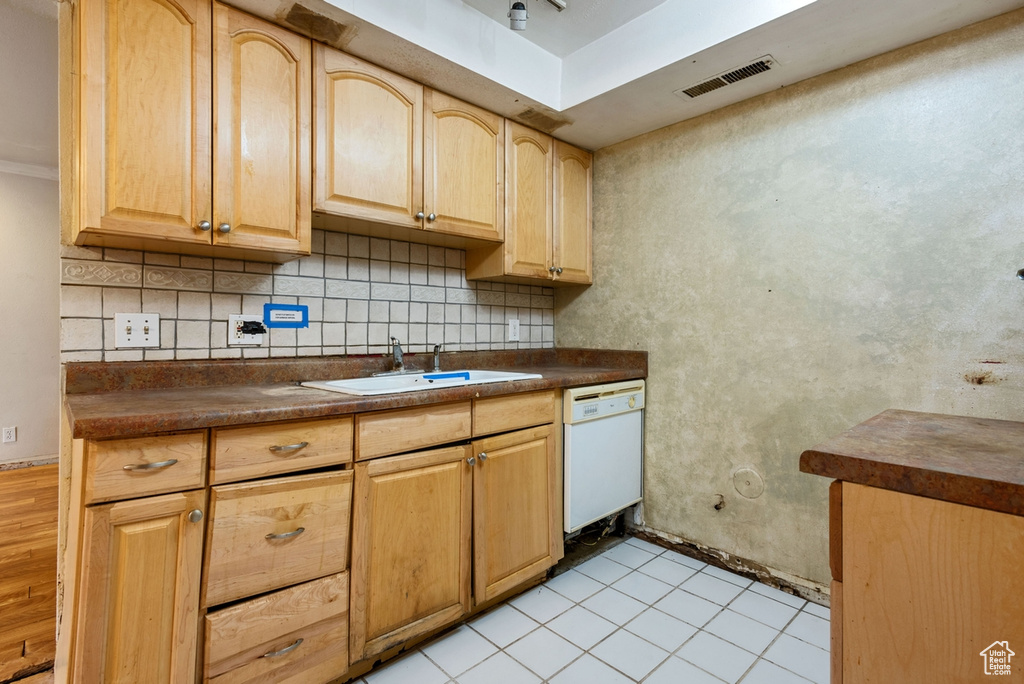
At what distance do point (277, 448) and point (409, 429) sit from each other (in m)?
0.40

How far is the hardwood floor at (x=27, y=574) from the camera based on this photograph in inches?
60.1

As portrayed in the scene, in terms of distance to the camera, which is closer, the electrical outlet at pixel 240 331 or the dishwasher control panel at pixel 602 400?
the electrical outlet at pixel 240 331

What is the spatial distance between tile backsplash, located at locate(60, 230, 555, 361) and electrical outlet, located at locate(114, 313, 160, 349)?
0.02 meters

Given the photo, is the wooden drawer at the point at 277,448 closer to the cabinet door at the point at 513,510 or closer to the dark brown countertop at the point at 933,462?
the cabinet door at the point at 513,510

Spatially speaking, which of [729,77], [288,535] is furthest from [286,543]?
[729,77]

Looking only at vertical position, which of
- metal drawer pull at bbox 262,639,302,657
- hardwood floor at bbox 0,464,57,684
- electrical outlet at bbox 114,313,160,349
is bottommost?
hardwood floor at bbox 0,464,57,684

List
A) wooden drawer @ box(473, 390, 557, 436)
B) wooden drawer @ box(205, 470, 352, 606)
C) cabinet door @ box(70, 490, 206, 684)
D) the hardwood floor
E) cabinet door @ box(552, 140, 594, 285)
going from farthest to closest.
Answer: cabinet door @ box(552, 140, 594, 285), wooden drawer @ box(473, 390, 557, 436), the hardwood floor, wooden drawer @ box(205, 470, 352, 606), cabinet door @ box(70, 490, 206, 684)

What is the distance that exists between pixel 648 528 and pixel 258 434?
201 cm

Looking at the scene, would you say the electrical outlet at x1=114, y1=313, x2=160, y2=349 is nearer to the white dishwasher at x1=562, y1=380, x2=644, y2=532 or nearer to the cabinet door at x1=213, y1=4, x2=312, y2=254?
the cabinet door at x1=213, y1=4, x2=312, y2=254

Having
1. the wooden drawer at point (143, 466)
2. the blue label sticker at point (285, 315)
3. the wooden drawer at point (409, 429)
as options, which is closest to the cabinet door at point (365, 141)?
the blue label sticker at point (285, 315)

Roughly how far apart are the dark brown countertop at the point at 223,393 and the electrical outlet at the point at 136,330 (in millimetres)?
75

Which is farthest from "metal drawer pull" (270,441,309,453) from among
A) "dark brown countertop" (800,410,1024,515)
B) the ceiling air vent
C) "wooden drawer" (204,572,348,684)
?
the ceiling air vent

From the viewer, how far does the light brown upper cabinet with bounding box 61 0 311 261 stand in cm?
129

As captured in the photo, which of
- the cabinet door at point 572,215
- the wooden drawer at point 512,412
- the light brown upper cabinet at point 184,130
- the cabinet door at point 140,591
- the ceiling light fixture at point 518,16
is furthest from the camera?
the cabinet door at point 572,215
